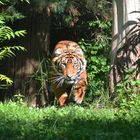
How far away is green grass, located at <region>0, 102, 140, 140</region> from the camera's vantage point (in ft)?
20.9

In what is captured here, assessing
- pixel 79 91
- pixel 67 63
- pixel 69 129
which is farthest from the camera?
pixel 67 63

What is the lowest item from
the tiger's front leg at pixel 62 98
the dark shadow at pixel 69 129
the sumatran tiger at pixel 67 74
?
the dark shadow at pixel 69 129

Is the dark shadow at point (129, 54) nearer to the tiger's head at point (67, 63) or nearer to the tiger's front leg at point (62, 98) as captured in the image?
the tiger's head at point (67, 63)

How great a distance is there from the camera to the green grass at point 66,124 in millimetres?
6363

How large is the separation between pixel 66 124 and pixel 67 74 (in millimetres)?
2883

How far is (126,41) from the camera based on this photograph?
955 centimetres

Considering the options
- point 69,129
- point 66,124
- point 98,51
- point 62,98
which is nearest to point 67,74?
point 62,98

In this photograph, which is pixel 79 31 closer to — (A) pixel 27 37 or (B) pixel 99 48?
(B) pixel 99 48

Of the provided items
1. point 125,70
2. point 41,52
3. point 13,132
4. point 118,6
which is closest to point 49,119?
point 13,132

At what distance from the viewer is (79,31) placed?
1202 centimetres

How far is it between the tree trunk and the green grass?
1538mm

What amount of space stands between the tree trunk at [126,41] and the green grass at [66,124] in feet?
5.05

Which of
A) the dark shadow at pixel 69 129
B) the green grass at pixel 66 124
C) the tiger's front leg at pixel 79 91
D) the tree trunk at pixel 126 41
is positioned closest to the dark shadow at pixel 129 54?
the tree trunk at pixel 126 41

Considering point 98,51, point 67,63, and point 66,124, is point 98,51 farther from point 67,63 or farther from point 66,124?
point 66,124
